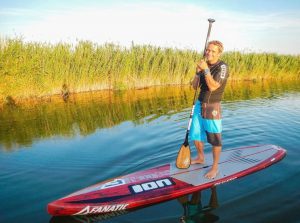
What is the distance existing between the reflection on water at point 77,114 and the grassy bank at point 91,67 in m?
1.07

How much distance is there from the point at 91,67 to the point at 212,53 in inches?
503

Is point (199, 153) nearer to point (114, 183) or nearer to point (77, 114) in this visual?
point (114, 183)

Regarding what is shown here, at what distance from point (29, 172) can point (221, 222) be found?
3.87 metres

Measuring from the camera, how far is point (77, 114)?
1141 centimetres

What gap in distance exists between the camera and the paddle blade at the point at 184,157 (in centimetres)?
494

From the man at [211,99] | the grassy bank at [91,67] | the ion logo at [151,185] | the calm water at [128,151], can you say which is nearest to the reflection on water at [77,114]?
the calm water at [128,151]

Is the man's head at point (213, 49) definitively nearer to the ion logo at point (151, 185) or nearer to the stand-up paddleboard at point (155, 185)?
the stand-up paddleboard at point (155, 185)

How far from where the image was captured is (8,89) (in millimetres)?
13617

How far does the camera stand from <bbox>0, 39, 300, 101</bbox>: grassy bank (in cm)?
1374

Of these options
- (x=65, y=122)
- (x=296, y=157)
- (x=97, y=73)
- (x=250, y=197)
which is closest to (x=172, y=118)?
(x=65, y=122)

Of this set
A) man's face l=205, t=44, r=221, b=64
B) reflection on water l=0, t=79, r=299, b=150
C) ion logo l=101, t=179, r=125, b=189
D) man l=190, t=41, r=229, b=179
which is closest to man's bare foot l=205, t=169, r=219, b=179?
man l=190, t=41, r=229, b=179

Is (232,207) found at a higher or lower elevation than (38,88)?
lower

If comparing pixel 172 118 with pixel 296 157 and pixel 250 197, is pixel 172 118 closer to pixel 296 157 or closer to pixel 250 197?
pixel 296 157

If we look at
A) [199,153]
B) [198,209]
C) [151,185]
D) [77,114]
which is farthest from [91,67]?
[198,209]
